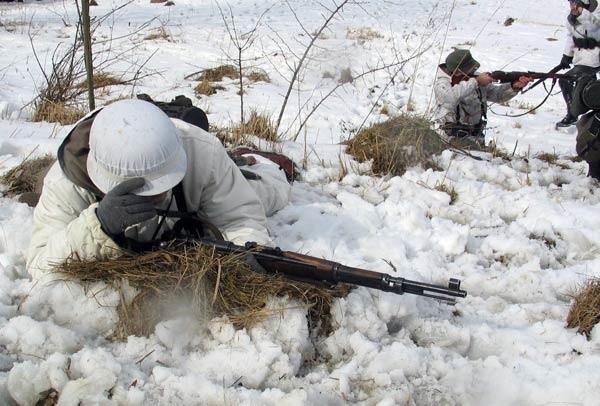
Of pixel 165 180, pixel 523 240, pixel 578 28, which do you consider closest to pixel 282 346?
pixel 165 180

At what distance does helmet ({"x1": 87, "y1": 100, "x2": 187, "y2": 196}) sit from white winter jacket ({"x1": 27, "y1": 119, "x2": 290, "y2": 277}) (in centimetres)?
15

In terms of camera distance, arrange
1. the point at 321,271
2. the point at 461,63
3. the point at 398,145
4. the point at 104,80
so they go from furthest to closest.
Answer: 1. the point at 104,80
2. the point at 461,63
3. the point at 398,145
4. the point at 321,271

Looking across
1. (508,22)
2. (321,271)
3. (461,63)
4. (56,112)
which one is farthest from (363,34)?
(321,271)

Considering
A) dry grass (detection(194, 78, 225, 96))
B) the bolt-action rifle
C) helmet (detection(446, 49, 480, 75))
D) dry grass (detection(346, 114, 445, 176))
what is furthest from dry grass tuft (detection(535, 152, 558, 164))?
dry grass (detection(194, 78, 225, 96))

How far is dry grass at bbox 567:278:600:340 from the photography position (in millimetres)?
2307

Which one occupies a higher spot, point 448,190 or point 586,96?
point 586,96

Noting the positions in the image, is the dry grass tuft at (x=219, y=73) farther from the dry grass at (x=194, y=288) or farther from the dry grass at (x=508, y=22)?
the dry grass at (x=508, y=22)

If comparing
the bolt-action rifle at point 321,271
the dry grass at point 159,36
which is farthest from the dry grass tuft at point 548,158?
the dry grass at point 159,36

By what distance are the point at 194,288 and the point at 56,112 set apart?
2.93 meters

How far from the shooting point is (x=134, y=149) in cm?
198

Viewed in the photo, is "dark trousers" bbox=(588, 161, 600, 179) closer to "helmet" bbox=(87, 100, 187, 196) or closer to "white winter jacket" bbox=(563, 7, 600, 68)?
"helmet" bbox=(87, 100, 187, 196)

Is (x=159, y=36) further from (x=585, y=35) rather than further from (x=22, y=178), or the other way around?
(x=22, y=178)

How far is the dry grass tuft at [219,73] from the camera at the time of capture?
7160mm

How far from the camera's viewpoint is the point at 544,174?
384 cm
